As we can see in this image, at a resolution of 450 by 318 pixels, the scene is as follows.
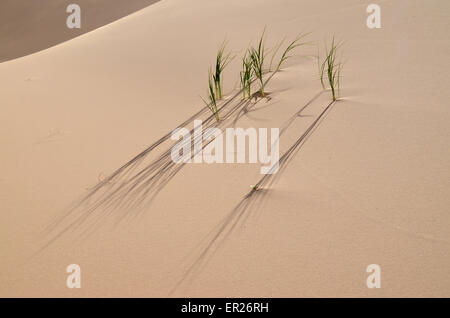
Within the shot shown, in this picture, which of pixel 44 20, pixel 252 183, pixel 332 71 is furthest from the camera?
pixel 44 20

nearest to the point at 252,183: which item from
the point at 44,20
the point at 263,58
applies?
the point at 263,58

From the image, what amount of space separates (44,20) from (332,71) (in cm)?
1051

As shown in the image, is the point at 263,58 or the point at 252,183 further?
the point at 263,58

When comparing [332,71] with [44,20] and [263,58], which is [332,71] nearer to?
[263,58]

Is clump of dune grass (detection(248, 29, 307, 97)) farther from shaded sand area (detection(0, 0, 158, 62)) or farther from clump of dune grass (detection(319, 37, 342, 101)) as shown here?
shaded sand area (detection(0, 0, 158, 62))

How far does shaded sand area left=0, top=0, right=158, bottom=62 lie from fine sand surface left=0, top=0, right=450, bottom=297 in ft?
25.0

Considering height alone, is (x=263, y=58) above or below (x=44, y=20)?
below

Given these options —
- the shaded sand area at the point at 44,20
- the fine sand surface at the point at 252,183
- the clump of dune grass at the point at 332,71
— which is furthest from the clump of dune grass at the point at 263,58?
the shaded sand area at the point at 44,20

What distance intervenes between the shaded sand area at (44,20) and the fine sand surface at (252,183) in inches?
300

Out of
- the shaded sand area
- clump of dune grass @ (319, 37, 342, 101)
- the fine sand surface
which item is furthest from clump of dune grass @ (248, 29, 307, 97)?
the shaded sand area

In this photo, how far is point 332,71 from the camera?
7.92 feet

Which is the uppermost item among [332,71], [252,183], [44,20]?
[44,20]

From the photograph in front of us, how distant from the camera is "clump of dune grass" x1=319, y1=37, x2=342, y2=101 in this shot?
6.73 feet
